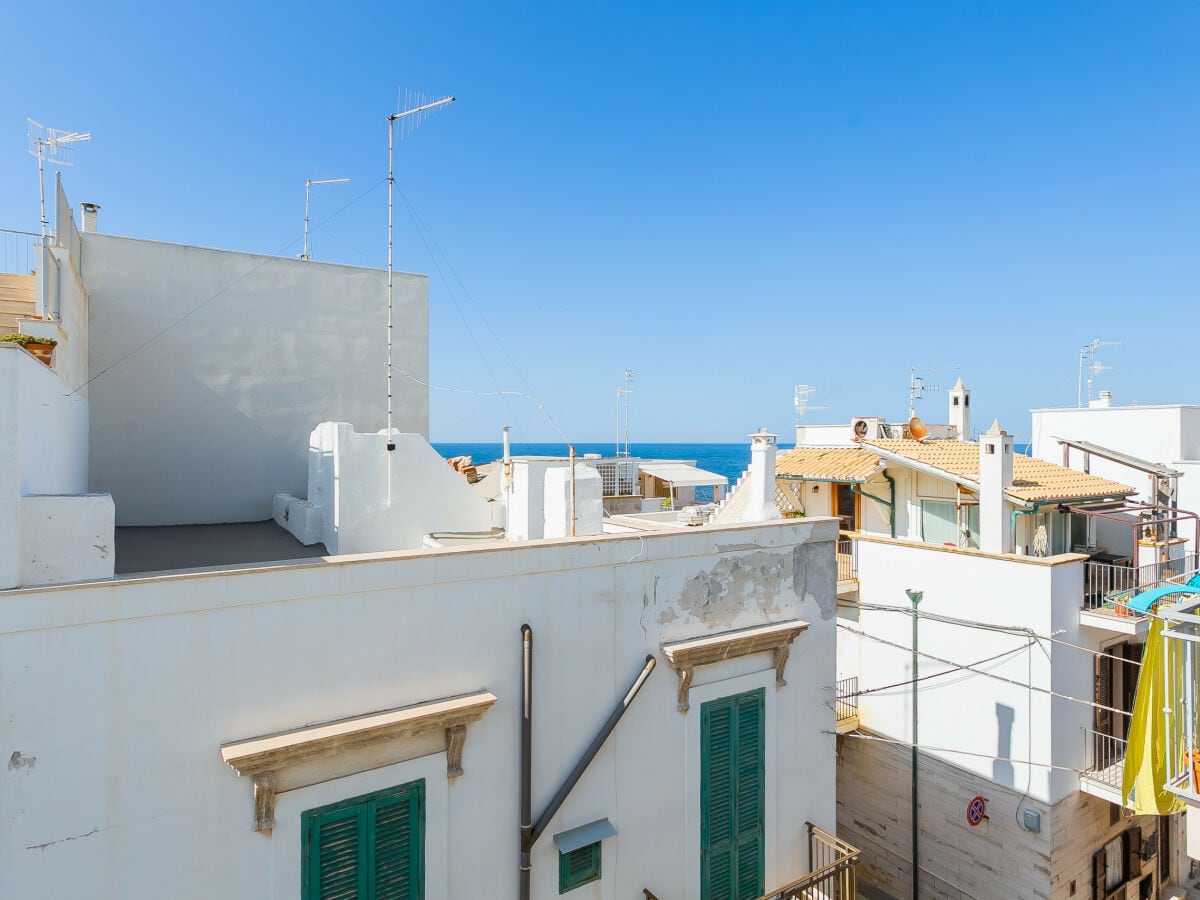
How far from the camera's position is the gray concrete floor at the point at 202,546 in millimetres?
7661

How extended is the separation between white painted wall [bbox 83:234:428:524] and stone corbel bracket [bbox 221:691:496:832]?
8067 millimetres

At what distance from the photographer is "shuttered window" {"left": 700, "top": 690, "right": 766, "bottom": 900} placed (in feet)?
25.3

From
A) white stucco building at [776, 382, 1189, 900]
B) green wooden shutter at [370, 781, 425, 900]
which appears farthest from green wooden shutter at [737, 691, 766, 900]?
white stucco building at [776, 382, 1189, 900]

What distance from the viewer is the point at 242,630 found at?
518 centimetres

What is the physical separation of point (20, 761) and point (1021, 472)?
18.4m

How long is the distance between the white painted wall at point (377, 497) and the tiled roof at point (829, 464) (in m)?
9.26

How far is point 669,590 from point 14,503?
5.75 metres

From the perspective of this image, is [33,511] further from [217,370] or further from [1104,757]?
[1104,757]

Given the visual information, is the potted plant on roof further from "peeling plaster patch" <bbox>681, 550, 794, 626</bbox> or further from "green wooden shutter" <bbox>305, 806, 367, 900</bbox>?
"peeling plaster patch" <bbox>681, 550, 794, 626</bbox>

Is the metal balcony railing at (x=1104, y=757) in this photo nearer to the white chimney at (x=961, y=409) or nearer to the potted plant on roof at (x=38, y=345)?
the white chimney at (x=961, y=409)

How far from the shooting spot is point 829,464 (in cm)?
1902

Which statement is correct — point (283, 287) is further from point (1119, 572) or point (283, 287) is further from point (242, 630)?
point (1119, 572)

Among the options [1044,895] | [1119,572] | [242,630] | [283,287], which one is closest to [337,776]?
[242,630]

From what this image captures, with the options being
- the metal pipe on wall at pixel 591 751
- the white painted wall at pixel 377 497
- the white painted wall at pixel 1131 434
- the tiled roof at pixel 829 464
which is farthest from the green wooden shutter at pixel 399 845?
the white painted wall at pixel 1131 434
